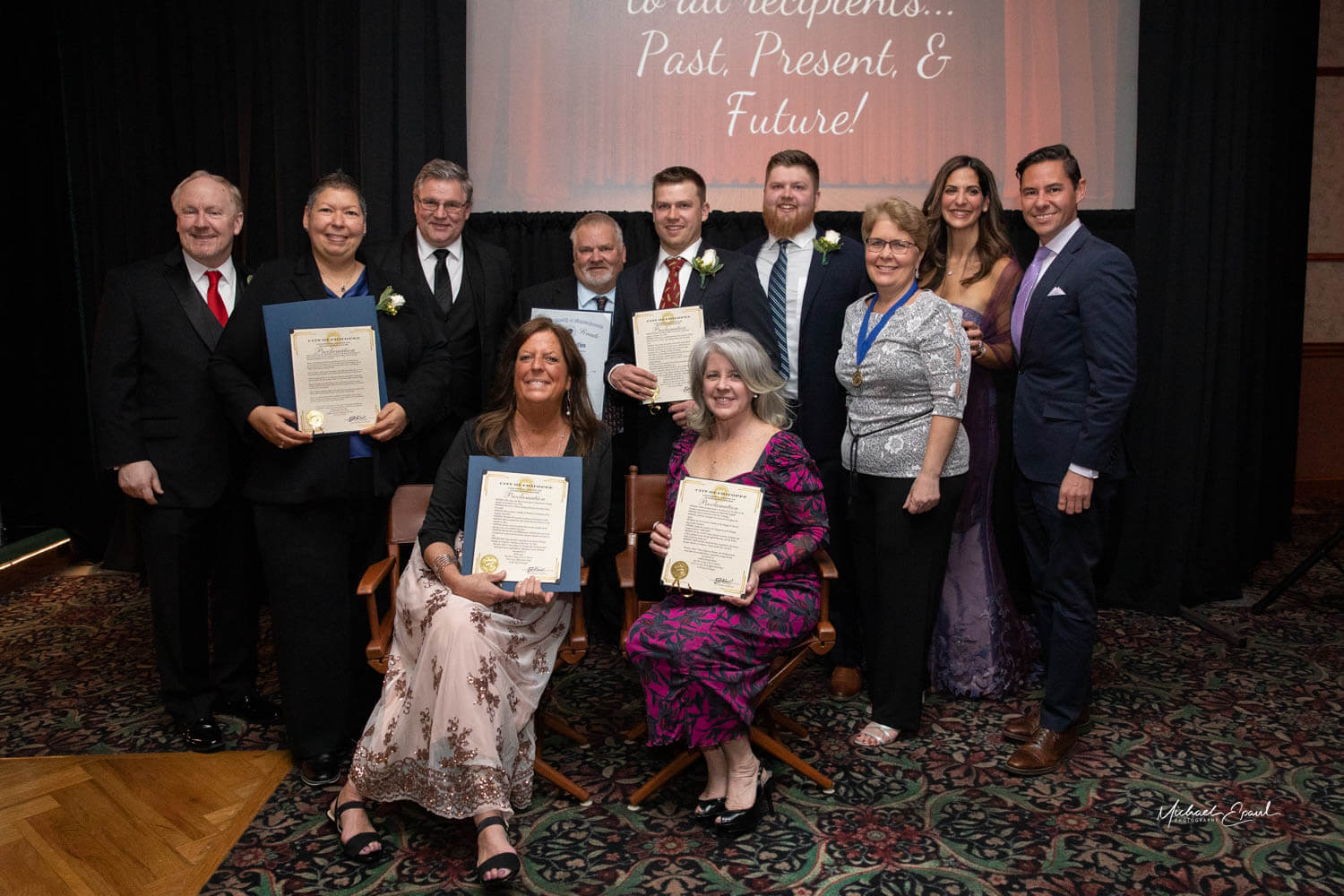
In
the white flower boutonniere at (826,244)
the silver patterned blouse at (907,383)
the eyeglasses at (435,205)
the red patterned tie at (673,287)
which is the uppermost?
the eyeglasses at (435,205)

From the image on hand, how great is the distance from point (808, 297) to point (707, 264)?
41 cm

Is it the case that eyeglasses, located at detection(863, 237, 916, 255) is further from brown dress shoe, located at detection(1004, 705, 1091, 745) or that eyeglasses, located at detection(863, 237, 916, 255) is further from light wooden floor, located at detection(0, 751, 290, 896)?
light wooden floor, located at detection(0, 751, 290, 896)

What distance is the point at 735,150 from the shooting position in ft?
15.6

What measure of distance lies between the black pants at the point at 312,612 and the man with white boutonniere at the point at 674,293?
1012mm

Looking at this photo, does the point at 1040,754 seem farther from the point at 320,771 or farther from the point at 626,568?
the point at 320,771

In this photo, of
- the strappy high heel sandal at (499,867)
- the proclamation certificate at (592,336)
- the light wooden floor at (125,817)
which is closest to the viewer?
the strappy high heel sandal at (499,867)

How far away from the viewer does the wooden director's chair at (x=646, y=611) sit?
2.87 meters

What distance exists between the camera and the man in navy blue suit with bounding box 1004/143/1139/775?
115 inches

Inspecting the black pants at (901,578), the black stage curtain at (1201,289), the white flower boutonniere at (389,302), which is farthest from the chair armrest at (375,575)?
the black stage curtain at (1201,289)

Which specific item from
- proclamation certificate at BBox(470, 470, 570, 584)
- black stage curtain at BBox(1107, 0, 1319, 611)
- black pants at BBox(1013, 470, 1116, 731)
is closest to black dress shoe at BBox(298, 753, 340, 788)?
proclamation certificate at BBox(470, 470, 570, 584)

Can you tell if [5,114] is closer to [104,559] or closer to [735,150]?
[104,559]

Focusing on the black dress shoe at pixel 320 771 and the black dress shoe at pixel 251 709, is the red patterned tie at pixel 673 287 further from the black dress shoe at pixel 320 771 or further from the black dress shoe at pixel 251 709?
the black dress shoe at pixel 251 709

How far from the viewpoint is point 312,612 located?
306 cm

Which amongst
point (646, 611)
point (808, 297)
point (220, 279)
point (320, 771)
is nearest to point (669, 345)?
point (808, 297)
